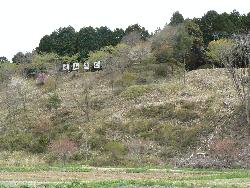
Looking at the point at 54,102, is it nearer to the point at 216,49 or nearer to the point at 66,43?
the point at 216,49

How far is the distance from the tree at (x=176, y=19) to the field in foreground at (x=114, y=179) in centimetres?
4701

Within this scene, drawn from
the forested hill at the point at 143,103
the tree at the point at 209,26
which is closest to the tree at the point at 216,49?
the forested hill at the point at 143,103

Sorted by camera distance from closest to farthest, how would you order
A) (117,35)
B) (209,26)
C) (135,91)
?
(135,91) → (209,26) → (117,35)

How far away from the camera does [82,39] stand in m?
86.2

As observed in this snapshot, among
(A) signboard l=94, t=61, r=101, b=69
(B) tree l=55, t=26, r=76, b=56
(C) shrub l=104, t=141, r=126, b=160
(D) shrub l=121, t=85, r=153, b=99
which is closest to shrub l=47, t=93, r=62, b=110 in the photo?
(D) shrub l=121, t=85, r=153, b=99

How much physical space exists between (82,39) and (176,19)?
20.0m

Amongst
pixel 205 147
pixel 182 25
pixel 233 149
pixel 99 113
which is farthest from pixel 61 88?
pixel 233 149

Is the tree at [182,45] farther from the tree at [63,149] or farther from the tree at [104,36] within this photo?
the tree at [63,149]

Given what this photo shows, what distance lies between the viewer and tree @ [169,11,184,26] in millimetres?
72312

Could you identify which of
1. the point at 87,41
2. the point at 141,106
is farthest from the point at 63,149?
the point at 87,41

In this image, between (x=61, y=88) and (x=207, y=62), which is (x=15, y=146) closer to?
(x=61, y=88)

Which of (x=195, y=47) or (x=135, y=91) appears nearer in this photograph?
(x=135, y=91)

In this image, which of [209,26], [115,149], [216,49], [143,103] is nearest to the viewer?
[115,149]

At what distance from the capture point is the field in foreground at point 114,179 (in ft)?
61.7
